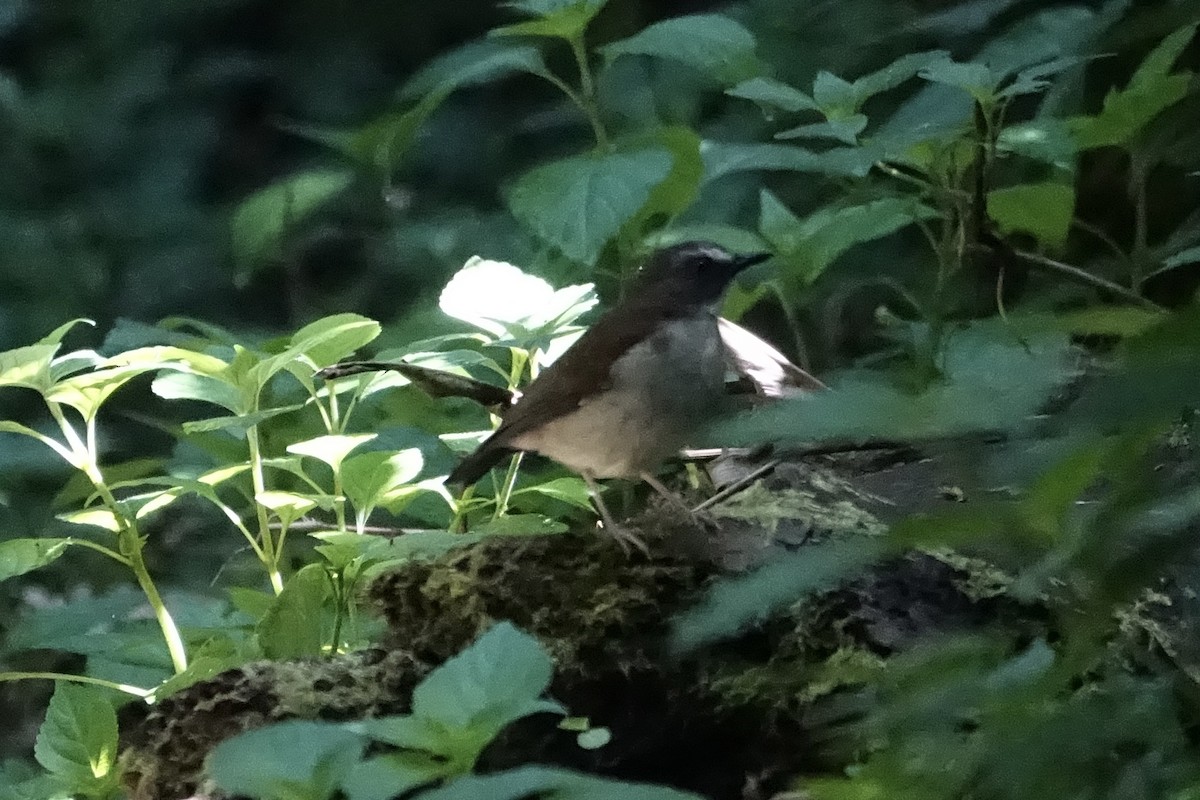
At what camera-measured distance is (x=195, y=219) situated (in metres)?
2.60

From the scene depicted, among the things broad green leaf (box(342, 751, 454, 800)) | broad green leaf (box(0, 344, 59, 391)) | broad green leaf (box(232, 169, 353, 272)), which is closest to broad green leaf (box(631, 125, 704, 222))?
broad green leaf (box(0, 344, 59, 391))

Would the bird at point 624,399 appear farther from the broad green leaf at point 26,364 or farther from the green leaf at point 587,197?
the broad green leaf at point 26,364

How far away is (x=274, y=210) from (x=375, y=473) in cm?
118

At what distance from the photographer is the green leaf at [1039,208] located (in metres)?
1.35

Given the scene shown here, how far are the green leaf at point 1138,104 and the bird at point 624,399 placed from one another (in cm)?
47

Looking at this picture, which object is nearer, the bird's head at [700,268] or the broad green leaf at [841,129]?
the broad green leaf at [841,129]

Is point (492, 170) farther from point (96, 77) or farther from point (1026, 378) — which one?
point (1026, 378)

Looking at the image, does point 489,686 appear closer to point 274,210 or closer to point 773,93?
point 773,93

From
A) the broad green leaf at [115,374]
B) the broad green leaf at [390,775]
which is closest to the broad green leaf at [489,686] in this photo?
the broad green leaf at [390,775]

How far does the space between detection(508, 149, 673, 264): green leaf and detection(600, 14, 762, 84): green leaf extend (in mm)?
146

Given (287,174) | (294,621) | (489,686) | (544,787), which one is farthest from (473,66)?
(287,174)

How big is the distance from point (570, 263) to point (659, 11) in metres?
0.98

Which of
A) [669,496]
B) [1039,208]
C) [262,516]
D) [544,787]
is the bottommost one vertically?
[669,496]

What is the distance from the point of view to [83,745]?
1.09m
